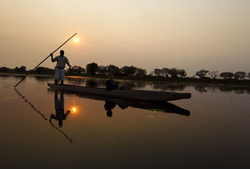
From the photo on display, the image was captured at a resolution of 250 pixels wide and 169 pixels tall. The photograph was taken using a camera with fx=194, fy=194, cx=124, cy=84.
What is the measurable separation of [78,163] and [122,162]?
24.3 inches

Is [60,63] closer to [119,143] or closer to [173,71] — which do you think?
[119,143]

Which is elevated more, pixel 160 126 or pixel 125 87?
pixel 125 87

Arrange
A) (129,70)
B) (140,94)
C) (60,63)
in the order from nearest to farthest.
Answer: (140,94)
(60,63)
(129,70)

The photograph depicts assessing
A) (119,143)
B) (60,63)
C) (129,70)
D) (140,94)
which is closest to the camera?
(119,143)

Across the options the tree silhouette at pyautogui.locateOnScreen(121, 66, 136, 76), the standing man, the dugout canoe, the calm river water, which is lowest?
the calm river water

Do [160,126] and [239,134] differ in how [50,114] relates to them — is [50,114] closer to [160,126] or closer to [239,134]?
[160,126]

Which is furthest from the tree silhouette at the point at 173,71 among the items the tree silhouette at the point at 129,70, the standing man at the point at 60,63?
the standing man at the point at 60,63

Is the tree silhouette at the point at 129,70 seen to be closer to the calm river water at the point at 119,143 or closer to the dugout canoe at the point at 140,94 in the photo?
the dugout canoe at the point at 140,94

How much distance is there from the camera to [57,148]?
318 centimetres

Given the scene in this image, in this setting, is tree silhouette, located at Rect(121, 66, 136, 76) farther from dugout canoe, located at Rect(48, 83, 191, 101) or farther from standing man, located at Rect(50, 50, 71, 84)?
dugout canoe, located at Rect(48, 83, 191, 101)

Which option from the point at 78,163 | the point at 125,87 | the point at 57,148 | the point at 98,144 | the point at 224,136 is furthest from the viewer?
the point at 125,87

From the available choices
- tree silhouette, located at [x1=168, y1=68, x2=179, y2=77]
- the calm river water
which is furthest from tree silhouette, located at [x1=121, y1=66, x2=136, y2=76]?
the calm river water

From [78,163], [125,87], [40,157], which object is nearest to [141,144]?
[78,163]

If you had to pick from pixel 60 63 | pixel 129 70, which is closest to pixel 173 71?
pixel 129 70
